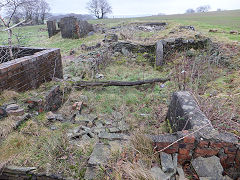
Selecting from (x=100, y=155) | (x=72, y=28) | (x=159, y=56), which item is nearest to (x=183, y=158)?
(x=100, y=155)

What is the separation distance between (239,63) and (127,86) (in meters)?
4.51

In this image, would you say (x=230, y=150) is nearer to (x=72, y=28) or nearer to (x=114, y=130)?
(x=114, y=130)

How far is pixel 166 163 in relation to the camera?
2102mm

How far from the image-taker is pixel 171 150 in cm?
228

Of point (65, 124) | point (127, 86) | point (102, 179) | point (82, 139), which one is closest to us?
point (102, 179)

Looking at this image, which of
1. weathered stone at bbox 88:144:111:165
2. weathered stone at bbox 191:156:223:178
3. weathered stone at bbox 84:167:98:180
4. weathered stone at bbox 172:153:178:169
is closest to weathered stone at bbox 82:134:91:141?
weathered stone at bbox 88:144:111:165

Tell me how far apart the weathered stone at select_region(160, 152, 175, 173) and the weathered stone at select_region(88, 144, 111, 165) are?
0.74 metres

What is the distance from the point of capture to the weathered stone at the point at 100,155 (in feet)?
7.51

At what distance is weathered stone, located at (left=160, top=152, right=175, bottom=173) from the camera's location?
2.03m

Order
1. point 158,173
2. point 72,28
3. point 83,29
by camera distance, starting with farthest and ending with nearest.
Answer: point 83,29 < point 72,28 < point 158,173

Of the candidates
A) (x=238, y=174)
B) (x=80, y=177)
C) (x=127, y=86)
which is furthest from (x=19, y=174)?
(x=127, y=86)

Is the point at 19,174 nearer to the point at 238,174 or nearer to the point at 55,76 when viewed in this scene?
the point at 238,174

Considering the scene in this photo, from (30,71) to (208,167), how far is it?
4.41 m

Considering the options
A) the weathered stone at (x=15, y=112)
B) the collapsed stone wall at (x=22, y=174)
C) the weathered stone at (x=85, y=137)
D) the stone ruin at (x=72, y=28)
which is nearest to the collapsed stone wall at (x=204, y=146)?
the weathered stone at (x=85, y=137)
